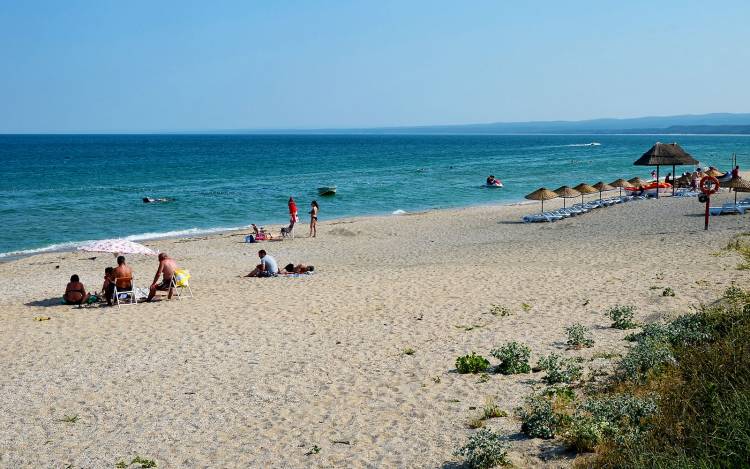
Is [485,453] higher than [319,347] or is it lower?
higher

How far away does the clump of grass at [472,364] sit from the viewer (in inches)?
363

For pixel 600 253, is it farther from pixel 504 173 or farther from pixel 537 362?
pixel 504 173

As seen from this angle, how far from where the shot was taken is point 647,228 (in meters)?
22.7

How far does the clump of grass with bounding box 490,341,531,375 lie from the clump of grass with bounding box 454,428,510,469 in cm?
268

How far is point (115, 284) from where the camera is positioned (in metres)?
14.8

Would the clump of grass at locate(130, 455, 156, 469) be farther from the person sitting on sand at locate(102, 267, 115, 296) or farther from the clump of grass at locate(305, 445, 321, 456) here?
the person sitting on sand at locate(102, 267, 115, 296)

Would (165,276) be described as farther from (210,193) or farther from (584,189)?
(210,193)

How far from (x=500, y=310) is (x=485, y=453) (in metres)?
6.59

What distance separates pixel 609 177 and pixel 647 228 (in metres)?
35.9

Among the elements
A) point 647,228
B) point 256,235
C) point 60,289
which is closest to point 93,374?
point 60,289

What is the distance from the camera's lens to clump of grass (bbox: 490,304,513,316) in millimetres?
12391

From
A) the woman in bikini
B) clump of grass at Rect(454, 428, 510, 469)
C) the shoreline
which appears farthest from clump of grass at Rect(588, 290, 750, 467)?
the shoreline

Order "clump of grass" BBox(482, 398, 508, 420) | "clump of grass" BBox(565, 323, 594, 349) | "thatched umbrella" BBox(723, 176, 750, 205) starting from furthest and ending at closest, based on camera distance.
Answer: "thatched umbrella" BBox(723, 176, 750, 205) < "clump of grass" BBox(565, 323, 594, 349) < "clump of grass" BBox(482, 398, 508, 420)

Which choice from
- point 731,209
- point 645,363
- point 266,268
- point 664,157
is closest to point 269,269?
point 266,268
